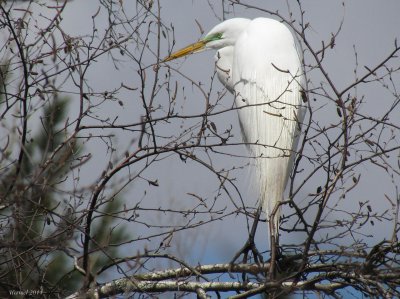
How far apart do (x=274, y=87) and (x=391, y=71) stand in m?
1.60

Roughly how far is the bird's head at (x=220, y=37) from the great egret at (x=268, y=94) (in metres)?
0.15

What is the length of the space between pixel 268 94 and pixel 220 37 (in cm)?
88

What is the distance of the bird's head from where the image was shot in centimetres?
535

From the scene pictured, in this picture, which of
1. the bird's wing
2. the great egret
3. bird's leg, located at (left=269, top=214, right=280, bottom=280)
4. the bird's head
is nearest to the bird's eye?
the bird's head

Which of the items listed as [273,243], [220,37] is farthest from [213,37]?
[273,243]

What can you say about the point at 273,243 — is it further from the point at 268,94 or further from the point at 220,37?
the point at 220,37

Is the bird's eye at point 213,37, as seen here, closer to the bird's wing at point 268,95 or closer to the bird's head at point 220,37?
the bird's head at point 220,37

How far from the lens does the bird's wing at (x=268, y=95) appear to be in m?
4.55

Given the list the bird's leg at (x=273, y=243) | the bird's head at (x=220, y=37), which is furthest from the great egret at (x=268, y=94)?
the bird's leg at (x=273, y=243)

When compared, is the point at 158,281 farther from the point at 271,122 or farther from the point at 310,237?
the point at 271,122

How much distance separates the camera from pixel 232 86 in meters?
5.05

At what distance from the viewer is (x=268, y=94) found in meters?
4.72

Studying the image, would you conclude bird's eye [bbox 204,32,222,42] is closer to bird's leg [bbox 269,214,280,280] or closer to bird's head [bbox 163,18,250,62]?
bird's head [bbox 163,18,250,62]

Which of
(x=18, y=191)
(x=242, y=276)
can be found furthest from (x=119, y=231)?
(x=18, y=191)
